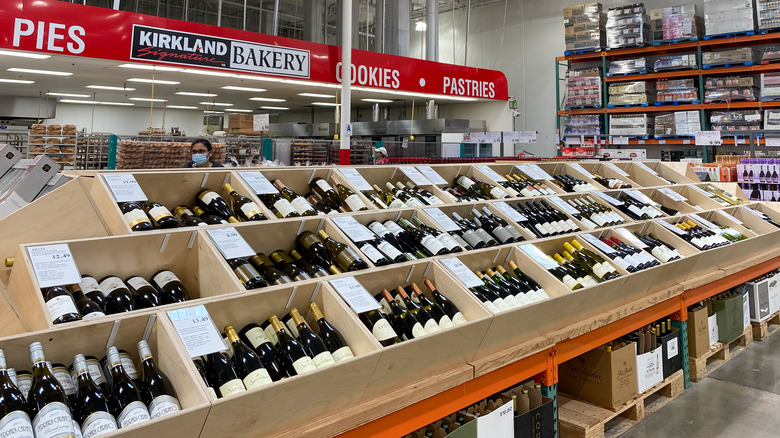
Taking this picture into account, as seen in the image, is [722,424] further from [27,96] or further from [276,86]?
[27,96]

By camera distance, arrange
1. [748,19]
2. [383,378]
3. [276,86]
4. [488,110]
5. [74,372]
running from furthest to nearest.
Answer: [488,110] < [276,86] < [748,19] < [383,378] < [74,372]

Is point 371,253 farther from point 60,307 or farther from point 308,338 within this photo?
point 60,307

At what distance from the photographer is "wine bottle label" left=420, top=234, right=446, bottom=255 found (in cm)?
253

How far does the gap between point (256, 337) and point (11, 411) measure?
714 millimetres

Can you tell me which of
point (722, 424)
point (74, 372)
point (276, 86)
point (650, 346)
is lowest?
point (722, 424)

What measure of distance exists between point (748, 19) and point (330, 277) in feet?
29.1

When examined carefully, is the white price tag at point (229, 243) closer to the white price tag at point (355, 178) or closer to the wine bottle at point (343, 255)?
the wine bottle at point (343, 255)

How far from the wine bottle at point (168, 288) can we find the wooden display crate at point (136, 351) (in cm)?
36

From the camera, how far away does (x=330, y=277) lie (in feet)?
6.65

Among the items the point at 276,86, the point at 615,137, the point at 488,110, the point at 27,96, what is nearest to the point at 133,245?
the point at 276,86

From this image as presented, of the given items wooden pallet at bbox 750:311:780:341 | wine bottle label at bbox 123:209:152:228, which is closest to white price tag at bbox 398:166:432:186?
wine bottle label at bbox 123:209:152:228

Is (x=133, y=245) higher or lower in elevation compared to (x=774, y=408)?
higher

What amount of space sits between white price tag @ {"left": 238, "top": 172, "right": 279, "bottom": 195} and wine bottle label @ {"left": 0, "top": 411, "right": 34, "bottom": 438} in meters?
1.35

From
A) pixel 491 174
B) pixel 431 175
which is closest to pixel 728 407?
pixel 491 174
